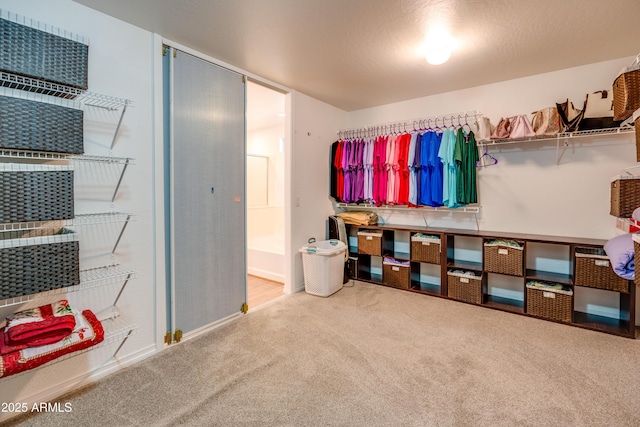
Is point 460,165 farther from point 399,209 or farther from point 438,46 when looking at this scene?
point 438,46

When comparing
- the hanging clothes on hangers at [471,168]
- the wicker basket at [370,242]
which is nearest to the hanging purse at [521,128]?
the hanging clothes on hangers at [471,168]

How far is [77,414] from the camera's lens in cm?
174

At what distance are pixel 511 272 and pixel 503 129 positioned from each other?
147 cm

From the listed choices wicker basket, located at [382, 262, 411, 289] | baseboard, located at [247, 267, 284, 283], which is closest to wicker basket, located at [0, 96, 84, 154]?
baseboard, located at [247, 267, 284, 283]

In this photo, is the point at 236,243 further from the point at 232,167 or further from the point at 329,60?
the point at 329,60

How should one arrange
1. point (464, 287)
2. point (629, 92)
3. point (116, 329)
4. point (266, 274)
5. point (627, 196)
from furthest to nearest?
1. point (266, 274)
2. point (464, 287)
3. point (627, 196)
4. point (116, 329)
5. point (629, 92)

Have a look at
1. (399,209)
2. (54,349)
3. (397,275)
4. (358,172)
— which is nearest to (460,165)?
(399,209)

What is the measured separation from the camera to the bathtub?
14.1 ft

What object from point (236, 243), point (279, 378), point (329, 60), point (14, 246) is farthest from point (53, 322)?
point (329, 60)

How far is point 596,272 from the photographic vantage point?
8.79 ft

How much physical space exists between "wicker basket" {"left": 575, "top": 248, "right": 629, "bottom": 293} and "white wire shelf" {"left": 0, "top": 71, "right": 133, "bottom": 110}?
12.8 feet

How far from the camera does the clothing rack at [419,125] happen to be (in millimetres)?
3617

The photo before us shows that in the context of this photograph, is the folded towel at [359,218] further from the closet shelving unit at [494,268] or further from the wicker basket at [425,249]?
the wicker basket at [425,249]

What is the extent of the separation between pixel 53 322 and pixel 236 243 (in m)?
1.56
